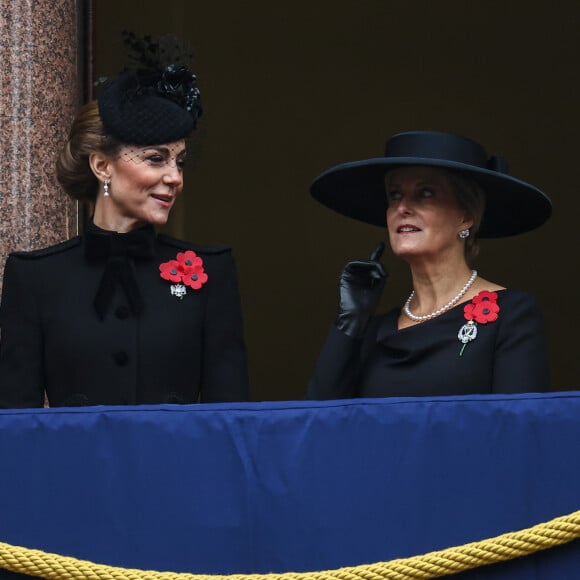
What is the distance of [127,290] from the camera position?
3.56 metres

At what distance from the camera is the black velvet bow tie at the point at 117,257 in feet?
11.6

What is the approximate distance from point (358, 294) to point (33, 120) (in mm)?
1382

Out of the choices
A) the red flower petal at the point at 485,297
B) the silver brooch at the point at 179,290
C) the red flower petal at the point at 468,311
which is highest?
the red flower petal at the point at 485,297

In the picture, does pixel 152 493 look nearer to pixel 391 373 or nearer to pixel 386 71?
pixel 391 373

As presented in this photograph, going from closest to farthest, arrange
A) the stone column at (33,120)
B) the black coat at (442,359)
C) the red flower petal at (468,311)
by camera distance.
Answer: the black coat at (442,359), the red flower petal at (468,311), the stone column at (33,120)

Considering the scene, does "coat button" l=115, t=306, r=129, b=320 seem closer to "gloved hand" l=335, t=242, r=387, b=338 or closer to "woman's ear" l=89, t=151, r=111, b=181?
"woman's ear" l=89, t=151, r=111, b=181

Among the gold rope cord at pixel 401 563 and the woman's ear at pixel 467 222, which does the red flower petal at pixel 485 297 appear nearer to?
the woman's ear at pixel 467 222

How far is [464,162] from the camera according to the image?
145 inches

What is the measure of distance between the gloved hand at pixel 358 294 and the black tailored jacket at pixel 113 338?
287 millimetres

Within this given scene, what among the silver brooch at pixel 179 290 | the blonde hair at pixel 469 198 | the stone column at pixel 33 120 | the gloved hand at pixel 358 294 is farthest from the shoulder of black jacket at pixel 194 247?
the stone column at pixel 33 120

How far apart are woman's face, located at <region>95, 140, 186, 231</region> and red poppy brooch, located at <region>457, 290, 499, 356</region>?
0.83 metres

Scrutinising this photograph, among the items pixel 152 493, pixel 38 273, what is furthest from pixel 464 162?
pixel 152 493

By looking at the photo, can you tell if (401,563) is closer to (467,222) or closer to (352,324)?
(352,324)

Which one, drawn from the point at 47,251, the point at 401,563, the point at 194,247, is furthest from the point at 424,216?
the point at 401,563
